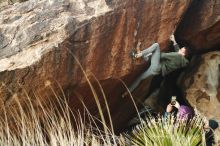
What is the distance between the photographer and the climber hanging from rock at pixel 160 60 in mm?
8995

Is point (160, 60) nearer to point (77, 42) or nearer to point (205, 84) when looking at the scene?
point (205, 84)

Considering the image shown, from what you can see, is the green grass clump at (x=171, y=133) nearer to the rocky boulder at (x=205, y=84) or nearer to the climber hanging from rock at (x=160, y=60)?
the climber hanging from rock at (x=160, y=60)

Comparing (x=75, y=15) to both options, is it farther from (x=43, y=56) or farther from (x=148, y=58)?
(x=148, y=58)

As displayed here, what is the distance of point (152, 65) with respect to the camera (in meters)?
9.15

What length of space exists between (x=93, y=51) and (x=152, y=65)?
54.8 inches

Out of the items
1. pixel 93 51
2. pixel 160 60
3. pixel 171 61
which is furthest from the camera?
pixel 171 61

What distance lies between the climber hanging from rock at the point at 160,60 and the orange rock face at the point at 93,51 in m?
0.13

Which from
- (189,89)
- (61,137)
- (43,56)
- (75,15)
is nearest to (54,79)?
(43,56)

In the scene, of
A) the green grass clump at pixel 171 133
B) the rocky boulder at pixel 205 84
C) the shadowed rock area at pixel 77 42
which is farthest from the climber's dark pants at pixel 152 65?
the rocky boulder at pixel 205 84

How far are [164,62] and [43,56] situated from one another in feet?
9.01

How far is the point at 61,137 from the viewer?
6.29m

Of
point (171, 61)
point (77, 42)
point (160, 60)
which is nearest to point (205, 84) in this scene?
point (171, 61)

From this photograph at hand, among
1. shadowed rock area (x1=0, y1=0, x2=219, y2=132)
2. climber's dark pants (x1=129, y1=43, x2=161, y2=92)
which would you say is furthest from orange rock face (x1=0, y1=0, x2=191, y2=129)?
climber's dark pants (x1=129, y1=43, x2=161, y2=92)

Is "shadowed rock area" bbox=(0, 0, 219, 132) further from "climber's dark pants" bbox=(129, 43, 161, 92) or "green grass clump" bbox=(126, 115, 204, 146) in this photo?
"green grass clump" bbox=(126, 115, 204, 146)
